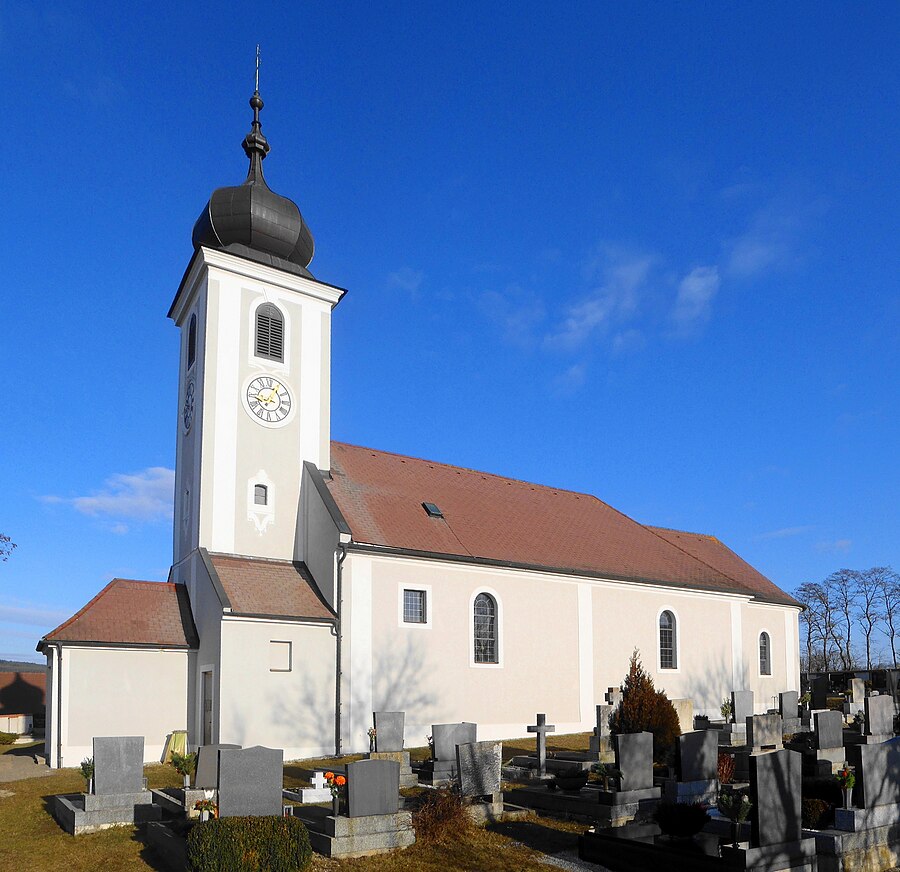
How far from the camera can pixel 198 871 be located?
9.95m

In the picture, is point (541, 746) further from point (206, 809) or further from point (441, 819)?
point (206, 809)

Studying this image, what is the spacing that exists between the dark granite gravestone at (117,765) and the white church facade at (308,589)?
20.7 ft

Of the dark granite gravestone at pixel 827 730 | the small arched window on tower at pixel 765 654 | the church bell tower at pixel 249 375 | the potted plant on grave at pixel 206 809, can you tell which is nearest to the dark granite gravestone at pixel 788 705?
the dark granite gravestone at pixel 827 730

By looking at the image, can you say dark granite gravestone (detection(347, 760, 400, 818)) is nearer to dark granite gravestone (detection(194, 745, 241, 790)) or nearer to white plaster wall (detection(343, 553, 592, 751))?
dark granite gravestone (detection(194, 745, 241, 790))

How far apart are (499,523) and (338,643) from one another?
754cm

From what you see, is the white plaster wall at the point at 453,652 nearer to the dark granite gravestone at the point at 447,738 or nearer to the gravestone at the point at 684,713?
the dark granite gravestone at the point at 447,738

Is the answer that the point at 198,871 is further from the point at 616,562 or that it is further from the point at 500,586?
the point at 616,562

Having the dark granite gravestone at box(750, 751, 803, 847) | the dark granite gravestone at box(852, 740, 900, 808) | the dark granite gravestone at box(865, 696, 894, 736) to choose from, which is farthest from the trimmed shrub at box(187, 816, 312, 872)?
the dark granite gravestone at box(865, 696, 894, 736)

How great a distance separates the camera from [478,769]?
44.8ft

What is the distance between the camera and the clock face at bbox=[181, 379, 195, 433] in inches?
1003

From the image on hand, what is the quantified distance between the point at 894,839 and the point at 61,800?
40.1 feet

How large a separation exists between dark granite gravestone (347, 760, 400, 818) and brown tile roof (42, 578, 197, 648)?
456 inches

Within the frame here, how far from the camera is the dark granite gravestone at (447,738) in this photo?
647 inches

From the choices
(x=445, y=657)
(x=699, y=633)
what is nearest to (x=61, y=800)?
(x=445, y=657)
